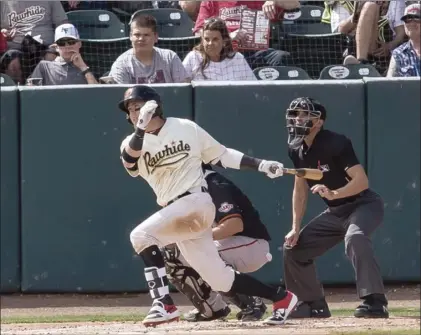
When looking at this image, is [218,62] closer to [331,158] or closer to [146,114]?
[331,158]

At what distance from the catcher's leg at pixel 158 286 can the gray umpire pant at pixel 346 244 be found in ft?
4.66

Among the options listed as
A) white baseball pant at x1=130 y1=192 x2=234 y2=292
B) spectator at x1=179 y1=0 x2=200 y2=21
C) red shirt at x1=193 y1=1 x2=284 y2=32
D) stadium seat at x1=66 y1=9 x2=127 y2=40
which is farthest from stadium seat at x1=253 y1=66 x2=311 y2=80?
white baseball pant at x1=130 y1=192 x2=234 y2=292

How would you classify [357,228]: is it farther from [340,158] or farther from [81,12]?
[81,12]

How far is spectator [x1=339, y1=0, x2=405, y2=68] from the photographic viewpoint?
11.2 metres

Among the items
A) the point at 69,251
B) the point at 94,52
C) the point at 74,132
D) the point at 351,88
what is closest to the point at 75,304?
the point at 69,251

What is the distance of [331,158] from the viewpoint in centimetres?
826

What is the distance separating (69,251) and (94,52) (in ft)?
6.64

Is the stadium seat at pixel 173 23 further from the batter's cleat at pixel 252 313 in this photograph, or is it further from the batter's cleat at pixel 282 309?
the batter's cleat at pixel 282 309

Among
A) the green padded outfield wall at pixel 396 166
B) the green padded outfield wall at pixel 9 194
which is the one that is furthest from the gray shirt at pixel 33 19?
the green padded outfield wall at pixel 396 166

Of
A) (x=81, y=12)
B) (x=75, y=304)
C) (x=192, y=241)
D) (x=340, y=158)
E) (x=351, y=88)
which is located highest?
(x=81, y=12)

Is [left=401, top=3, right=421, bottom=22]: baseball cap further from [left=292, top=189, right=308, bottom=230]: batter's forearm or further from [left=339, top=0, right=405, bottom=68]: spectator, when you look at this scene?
[left=292, top=189, right=308, bottom=230]: batter's forearm

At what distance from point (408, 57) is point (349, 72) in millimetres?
585

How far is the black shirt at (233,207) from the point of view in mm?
8219

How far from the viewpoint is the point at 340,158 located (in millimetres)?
8227
